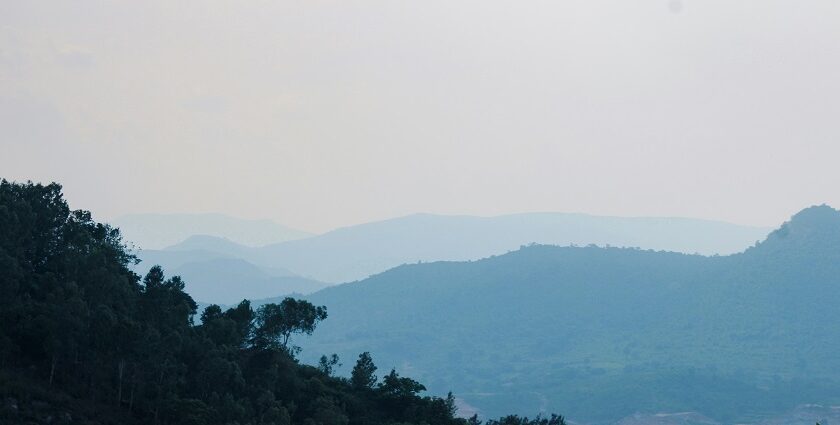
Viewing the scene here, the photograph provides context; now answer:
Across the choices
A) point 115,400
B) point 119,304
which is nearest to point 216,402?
point 115,400

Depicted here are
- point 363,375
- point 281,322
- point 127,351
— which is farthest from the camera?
point 363,375

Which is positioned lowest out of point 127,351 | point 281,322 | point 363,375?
point 363,375

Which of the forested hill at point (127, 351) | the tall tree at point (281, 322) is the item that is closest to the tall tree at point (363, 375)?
the forested hill at point (127, 351)

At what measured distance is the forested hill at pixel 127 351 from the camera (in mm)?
52750

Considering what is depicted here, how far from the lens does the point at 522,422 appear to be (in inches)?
3142

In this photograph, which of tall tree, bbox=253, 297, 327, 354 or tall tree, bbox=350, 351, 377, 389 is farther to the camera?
tall tree, bbox=350, 351, 377, 389

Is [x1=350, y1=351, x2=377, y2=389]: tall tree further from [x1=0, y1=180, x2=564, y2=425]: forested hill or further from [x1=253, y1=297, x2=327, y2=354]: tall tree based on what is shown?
[x1=253, y1=297, x2=327, y2=354]: tall tree

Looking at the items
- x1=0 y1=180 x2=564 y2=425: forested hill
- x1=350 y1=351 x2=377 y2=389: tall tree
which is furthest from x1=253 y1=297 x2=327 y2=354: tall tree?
x1=350 y1=351 x2=377 y2=389: tall tree

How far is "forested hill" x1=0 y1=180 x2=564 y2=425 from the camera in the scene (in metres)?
52.8

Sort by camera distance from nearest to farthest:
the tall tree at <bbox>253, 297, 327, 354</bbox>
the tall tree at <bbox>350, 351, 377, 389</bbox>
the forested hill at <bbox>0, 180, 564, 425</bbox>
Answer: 1. the forested hill at <bbox>0, 180, 564, 425</bbox>
2. the tall tree at <bbox>253, 297, 327, 354</bbox>
3. the tall tree at <bbox>350, 351, 377, 389</bbox>

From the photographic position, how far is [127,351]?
55531 mm

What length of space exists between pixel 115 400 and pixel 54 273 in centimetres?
1029

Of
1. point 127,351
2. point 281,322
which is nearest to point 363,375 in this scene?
point 281,322

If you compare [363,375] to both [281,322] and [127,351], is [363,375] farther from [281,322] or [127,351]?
[127,351]
